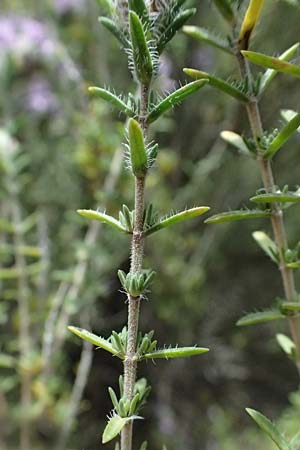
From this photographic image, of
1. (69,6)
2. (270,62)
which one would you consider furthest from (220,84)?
(69,6)

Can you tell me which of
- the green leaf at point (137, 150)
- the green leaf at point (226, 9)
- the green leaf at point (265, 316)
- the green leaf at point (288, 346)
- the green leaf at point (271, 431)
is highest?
the green leaf at point (226, 9)

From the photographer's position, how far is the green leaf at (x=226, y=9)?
0.15m

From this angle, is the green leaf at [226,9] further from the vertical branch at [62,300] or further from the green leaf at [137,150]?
the vertical branch at [62,300]

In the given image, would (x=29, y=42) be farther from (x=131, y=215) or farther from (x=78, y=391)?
(x=131, y=215)

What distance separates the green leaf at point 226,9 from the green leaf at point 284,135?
0.12 ft

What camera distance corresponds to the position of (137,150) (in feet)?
0.41

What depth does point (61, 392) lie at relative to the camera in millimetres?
471

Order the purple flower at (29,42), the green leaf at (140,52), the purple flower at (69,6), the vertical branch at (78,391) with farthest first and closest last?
the purple flower at (69,6) → the purple flower at (29,42) → the vertical branch at (78,391) → the green leaf at (140,52)

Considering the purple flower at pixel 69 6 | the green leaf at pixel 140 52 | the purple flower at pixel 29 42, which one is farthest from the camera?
the purple flower at pixel 69 6

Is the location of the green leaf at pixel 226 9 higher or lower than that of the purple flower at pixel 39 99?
lower

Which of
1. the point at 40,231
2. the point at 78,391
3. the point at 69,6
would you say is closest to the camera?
the point at 78,391

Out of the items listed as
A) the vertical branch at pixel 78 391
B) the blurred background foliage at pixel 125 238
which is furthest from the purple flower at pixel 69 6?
the vertical branch at pixel 78 391

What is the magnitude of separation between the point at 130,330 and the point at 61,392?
36 cm

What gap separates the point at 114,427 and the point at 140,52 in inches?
3.3
